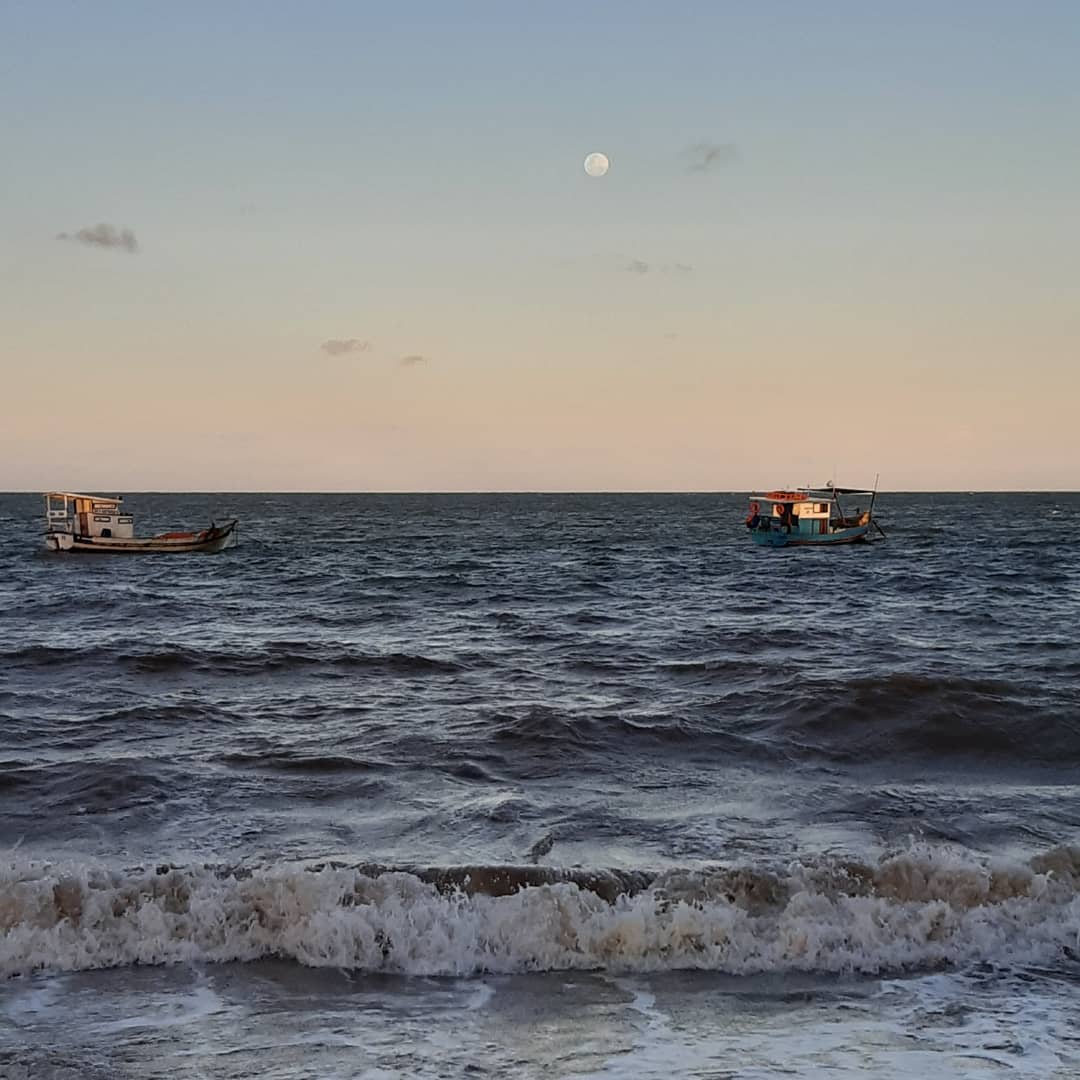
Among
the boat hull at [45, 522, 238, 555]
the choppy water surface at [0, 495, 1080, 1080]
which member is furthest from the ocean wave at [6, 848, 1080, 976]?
the boat hull at [45, 522, 238, 555]

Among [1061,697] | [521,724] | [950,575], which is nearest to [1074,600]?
[950,575]

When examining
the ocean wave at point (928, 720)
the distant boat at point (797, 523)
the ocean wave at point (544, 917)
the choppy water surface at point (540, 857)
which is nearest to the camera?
the choppy water surface at point (540, 857)

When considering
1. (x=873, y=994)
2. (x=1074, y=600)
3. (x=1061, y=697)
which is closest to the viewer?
(x=873, y=994)

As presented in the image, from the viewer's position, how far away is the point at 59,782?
1278 centimetres

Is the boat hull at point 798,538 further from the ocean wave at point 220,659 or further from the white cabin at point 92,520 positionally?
the ocean wave at point 220,659

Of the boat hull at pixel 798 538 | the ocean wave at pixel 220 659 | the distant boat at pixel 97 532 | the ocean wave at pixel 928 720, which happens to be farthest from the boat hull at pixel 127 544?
the ocean wave at pixel 928 720

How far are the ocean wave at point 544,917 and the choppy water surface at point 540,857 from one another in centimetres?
3

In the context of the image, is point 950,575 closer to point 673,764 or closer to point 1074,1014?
point 673,764

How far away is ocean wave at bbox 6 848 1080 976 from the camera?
817cm

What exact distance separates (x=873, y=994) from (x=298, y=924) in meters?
4.27

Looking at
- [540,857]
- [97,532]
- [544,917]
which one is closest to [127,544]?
[97,532]

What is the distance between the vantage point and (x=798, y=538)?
65438 mm

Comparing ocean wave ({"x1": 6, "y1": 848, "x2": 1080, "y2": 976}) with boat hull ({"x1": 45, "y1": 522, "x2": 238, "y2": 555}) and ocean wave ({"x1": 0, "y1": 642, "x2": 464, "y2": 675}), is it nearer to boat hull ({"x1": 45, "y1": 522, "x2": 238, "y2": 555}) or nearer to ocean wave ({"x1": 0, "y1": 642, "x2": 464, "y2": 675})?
ocean wave ({"x1": 0, "y1": 642, "x2": 464, "y2": 675})

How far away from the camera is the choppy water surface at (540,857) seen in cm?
669
